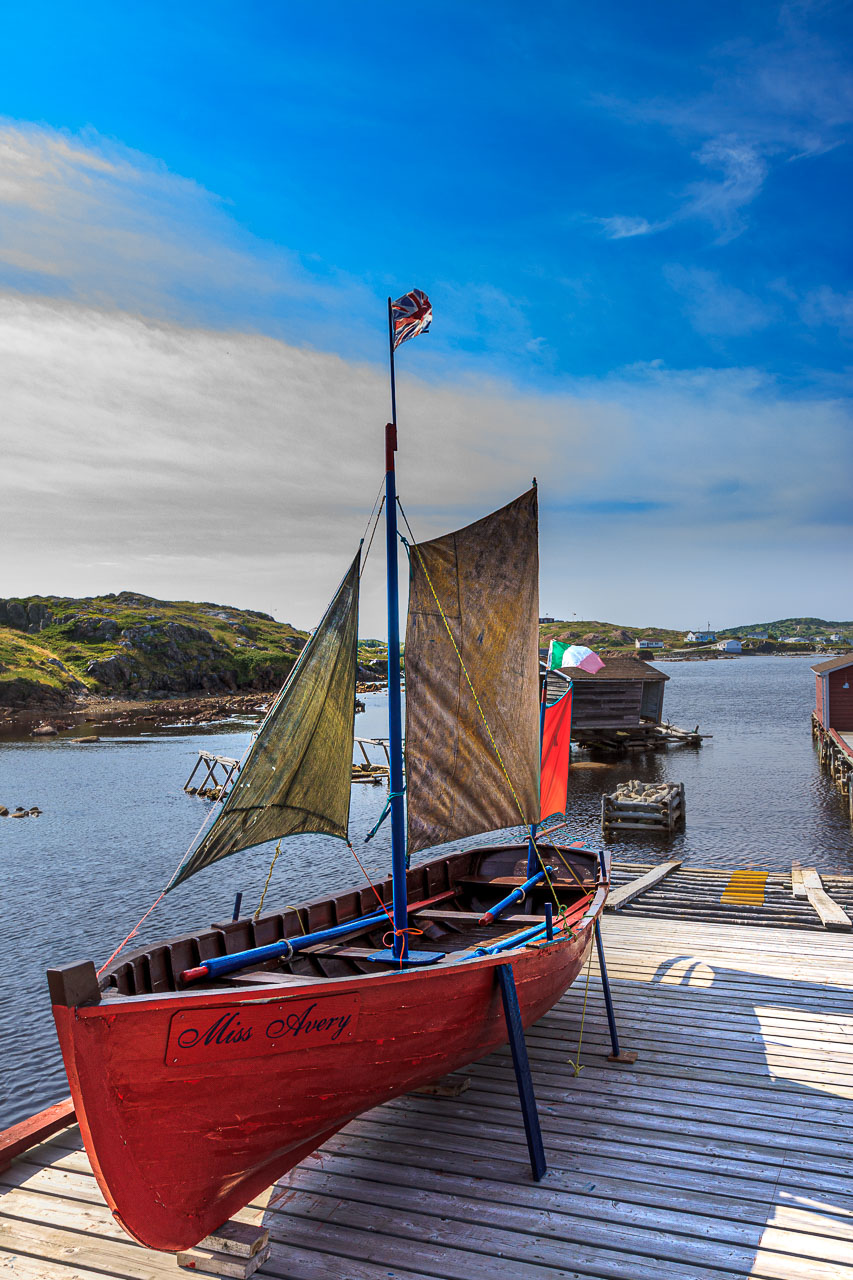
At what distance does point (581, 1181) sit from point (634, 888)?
30.4ft

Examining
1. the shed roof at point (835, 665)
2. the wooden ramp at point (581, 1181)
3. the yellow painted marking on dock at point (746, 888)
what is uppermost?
the shed roof at point (835, 665)

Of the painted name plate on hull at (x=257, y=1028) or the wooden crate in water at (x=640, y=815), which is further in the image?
the wooden crate in water at (x=640, y=815)

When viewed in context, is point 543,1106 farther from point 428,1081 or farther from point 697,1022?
point 697,1022

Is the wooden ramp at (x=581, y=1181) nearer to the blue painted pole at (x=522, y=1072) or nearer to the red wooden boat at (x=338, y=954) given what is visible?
the blue painted pole at (x=522, y=1072)

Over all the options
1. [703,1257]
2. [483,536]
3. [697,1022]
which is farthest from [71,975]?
[697,1022]

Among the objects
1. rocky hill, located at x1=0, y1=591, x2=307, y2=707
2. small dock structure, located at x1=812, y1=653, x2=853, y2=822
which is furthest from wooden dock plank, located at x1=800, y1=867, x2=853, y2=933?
rocky hill, located at x1=0, y1=591, x2=307, y2=707

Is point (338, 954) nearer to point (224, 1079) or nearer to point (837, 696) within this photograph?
point (224, 1079)

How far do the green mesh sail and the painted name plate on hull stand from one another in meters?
1.47

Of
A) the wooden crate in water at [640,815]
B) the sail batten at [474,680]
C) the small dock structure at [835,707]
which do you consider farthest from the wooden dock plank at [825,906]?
the small dock structure at [835,707]

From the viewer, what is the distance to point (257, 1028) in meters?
5.41

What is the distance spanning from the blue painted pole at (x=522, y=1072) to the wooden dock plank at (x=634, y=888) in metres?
7.33

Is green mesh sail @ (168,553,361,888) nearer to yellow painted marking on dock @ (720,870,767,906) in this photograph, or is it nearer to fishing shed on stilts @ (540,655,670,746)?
yellow painted marking on dock @ (720,870,767,906)

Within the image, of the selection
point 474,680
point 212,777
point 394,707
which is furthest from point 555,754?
point 212,777

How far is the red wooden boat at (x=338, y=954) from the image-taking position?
201 inches
